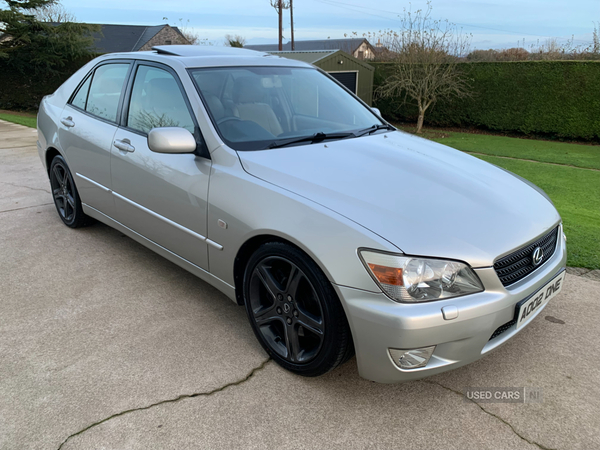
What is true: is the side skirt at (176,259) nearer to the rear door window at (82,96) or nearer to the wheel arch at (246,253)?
the wheel arch at (246,253)

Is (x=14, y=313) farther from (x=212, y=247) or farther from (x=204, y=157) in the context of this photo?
(x=204, y=157)

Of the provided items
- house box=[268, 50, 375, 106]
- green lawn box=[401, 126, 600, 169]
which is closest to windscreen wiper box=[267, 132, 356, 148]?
green lawn box=[401, 126, 600, 169]

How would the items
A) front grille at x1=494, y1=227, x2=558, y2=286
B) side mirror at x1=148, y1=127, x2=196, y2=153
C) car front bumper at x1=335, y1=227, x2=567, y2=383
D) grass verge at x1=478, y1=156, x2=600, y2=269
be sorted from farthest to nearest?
grass verge at x1=478, y1=156, x2=600, y2=269, side mirror at x1=148, y1=127, x2=196, y2=153, front grille at x1=494, y1=227, x2=558, y2=286, car front bumper at x1=335, y1=227, x2=567, y2=383

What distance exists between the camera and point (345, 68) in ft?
57.3

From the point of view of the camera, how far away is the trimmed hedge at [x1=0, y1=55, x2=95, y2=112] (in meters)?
21.9

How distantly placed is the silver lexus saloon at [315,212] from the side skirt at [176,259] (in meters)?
0.02

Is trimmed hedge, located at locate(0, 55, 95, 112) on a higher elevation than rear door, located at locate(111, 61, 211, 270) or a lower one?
lower

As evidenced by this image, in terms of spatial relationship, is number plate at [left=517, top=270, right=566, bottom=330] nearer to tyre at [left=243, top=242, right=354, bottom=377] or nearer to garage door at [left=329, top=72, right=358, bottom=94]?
tyre at [left=243, top=242, right=354, bottom=377]

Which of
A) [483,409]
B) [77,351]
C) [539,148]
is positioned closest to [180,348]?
[77,351]

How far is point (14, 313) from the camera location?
311cm

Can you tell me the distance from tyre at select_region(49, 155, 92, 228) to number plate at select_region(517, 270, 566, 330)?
3.72 meters

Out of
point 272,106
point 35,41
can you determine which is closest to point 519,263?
point 272,106

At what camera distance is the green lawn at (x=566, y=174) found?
175 inches

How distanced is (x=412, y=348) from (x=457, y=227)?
601mm
